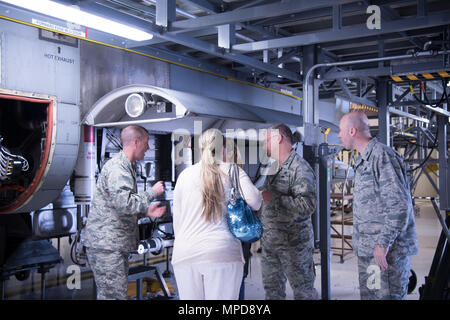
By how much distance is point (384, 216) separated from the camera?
343 cm

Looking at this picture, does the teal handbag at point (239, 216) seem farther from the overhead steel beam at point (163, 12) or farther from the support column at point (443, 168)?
the support column at point (443, 168)

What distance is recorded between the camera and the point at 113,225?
12.9 ft

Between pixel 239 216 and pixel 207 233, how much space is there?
229 millimetres

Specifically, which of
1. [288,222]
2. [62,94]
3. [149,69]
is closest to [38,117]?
[62,94]

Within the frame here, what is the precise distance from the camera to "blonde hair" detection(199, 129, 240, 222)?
2.90 metres

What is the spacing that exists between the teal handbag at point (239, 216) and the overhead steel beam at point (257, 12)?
164 cm

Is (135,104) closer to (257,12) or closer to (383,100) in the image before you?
(257,12)

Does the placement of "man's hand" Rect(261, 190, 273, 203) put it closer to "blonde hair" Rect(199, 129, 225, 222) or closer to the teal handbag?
the teal handbag

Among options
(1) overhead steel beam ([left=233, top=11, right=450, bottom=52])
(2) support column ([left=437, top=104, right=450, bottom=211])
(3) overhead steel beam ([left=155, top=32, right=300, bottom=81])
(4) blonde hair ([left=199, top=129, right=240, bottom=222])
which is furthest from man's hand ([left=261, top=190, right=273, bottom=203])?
(2) support column ([left=437, top=104, right=450, bottom=211])

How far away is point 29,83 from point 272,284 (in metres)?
3.18

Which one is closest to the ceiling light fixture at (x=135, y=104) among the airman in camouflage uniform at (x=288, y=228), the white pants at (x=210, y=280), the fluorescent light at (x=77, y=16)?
the fluorescent light at (x=77, y=16)

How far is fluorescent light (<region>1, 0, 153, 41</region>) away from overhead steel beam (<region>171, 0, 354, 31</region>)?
0.43 meters

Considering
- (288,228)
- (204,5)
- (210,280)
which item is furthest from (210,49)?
(210,280)

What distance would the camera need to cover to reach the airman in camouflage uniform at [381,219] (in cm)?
336
